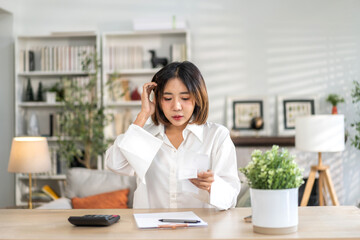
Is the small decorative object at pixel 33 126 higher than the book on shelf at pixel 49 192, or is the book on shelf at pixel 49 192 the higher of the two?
the small decorative object at pixel 33 126

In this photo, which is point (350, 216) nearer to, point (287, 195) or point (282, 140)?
point (287, 195)

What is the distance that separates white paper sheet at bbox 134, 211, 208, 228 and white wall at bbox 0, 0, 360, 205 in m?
3.71

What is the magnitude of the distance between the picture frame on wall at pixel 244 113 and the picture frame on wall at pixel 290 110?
191 millimetres

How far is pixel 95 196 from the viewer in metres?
3.57

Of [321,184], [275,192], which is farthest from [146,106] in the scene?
[321,184]

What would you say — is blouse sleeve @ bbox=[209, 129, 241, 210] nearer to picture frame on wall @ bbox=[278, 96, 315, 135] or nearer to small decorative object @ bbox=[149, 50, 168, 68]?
small decorative object @ bbox=[149, 50, 168, 68]

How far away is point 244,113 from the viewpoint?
532cm

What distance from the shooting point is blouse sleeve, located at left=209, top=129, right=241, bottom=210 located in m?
1.73

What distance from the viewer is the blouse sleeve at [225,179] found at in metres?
1.73

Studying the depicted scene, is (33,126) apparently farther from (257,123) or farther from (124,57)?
(257,123)

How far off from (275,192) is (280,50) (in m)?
4.15

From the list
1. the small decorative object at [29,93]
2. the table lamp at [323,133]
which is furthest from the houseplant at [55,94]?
the table lamp at [323,133]

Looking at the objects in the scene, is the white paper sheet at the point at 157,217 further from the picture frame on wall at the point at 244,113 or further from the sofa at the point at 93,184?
the picture frame on wall at the point at 244,113

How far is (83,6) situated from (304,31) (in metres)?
2.58
